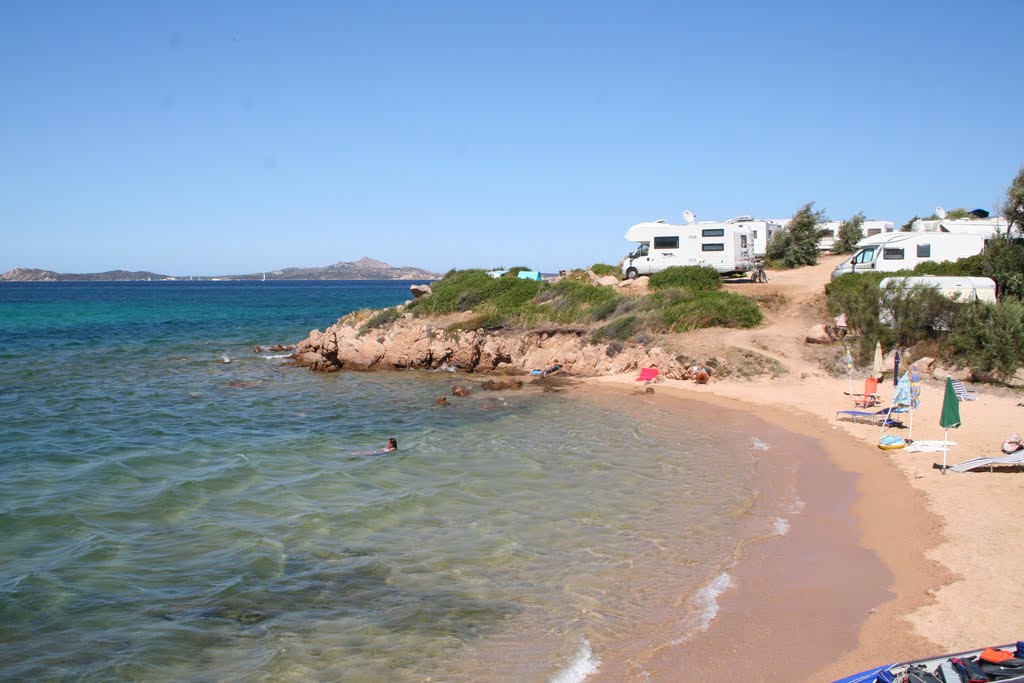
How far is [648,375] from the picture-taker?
2348cm

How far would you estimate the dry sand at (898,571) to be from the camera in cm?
702

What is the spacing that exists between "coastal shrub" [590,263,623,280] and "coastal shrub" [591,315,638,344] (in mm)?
8971

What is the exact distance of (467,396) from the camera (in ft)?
72.6

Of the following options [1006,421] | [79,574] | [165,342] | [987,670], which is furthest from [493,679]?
[165,342]

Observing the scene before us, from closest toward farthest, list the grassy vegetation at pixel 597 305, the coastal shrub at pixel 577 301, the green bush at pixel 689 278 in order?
the grassy vegetation at pixel 597 305, the coastal shrub at pixel 577 301, the green bush at pixel 689 278

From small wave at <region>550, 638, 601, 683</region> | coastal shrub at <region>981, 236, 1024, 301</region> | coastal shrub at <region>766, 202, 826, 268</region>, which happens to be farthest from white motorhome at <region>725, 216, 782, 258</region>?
small wave at <region>550, 638, 601, 683</region>

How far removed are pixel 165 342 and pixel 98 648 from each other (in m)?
34.2

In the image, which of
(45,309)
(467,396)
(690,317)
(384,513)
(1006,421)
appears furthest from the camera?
(45,309)

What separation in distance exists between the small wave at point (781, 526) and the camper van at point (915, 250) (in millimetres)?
19264

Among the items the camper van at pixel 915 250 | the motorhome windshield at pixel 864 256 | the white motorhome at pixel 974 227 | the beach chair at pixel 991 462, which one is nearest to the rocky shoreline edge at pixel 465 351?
the camper van at pixel 915 250

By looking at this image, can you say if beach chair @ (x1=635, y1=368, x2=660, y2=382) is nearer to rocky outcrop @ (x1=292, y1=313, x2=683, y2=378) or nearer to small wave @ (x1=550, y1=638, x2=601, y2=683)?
rocky outcrop @ (x1=292, y1=313, x2=683, y2=378)

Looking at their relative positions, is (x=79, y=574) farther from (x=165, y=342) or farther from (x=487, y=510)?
(x=165, y=342)

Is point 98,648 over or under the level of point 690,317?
under

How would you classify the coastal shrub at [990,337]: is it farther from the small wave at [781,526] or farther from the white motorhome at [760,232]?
the white motorhome at [760,232]
